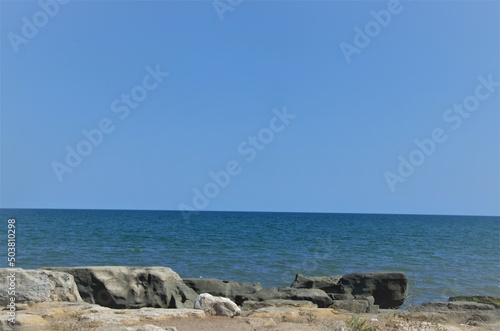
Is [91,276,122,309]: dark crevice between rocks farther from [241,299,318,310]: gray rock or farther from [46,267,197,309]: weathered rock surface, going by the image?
[241,299,318,310]: gray rock

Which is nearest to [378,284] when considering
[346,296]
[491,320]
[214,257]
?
[346,296]

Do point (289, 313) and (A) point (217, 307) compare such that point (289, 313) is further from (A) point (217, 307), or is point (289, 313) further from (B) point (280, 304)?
(B) point (280, 304)

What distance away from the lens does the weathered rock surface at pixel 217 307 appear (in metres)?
9.44

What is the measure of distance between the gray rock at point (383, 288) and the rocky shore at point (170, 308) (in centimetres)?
43

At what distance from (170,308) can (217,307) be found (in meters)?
2.12

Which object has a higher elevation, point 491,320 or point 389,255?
point 389,255

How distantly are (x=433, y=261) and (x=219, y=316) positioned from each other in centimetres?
2316

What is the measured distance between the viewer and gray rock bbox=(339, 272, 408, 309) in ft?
48.6

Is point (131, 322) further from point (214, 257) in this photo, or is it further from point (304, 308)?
point (214, 257)

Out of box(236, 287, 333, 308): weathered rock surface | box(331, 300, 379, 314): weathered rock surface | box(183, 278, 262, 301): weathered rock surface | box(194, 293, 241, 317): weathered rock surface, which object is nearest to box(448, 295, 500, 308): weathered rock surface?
box(331, 300, 379, 314): weathered rock surface

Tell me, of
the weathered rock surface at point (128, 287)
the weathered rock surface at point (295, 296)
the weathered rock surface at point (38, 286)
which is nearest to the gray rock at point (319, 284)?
the weathered rock surface at point (295, 296)

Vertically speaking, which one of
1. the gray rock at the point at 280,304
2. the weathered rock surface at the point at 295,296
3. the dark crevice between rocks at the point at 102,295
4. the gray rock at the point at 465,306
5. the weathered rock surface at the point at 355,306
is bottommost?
the gray rock at the point at 465,306

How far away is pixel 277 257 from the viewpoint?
3000cm

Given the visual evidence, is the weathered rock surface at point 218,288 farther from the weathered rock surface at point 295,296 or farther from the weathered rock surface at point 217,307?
the weathered rock surface at point 217,307
